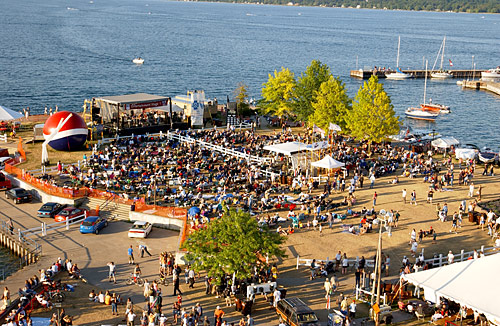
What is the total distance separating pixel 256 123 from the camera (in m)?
61.1

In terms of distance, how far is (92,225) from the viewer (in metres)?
33.9

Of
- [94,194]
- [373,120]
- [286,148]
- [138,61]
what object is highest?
[373,120]

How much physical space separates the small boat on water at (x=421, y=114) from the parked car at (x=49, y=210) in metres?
58.3

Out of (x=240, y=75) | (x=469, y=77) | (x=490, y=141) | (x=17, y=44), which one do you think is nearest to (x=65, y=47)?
(x=17, y=44)

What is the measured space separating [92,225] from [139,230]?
2.81 metres

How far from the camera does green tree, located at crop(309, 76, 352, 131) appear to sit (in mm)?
56000

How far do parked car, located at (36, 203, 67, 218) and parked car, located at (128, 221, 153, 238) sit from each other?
5688mm

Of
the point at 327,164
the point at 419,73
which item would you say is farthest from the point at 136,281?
the point at 419,73

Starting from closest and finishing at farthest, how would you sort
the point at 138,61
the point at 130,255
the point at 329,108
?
the point at 130,255, the point at 329,108, the point at 138,61

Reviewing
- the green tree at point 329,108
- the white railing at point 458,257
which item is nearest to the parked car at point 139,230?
the white railing at point 458,257

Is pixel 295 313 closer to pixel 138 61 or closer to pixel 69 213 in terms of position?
pixel 69 213

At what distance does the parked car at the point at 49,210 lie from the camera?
36000mm

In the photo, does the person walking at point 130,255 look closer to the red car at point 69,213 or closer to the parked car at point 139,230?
the parked car at point 139,230

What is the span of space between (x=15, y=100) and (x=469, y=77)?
9241cm
